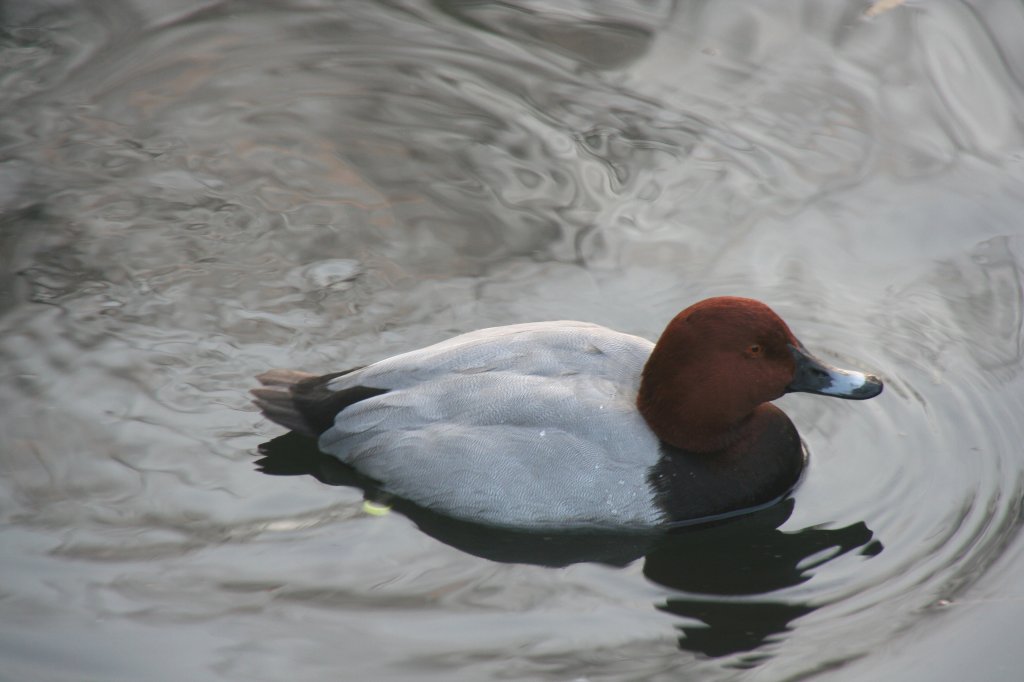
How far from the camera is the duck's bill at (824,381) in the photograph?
5078mm

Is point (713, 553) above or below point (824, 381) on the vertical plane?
below

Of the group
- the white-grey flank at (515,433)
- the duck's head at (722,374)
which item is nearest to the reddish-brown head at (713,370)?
the duck's head at (722,374)

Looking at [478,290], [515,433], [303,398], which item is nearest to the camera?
[515,433]

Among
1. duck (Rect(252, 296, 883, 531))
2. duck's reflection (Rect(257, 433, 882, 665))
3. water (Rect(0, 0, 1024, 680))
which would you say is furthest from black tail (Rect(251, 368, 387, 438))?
duck's reflection (Rect(257, 433, 882, 665))

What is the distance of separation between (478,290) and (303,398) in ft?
4.50

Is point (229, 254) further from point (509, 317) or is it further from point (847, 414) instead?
point (847, 414)

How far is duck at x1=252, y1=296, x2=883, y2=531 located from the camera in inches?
194

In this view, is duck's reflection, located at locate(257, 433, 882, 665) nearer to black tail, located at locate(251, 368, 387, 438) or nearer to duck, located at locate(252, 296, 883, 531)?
duck, located at locate(252, 296, 883, 531)

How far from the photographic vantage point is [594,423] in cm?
495

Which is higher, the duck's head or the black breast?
the duck's head

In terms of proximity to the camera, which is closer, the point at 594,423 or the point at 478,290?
the point at 594,423

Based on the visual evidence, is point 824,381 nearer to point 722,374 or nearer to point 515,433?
point 722,374

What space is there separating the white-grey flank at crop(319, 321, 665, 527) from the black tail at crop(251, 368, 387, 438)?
2.9 inches

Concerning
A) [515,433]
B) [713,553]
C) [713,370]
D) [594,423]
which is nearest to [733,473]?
[713,553]
